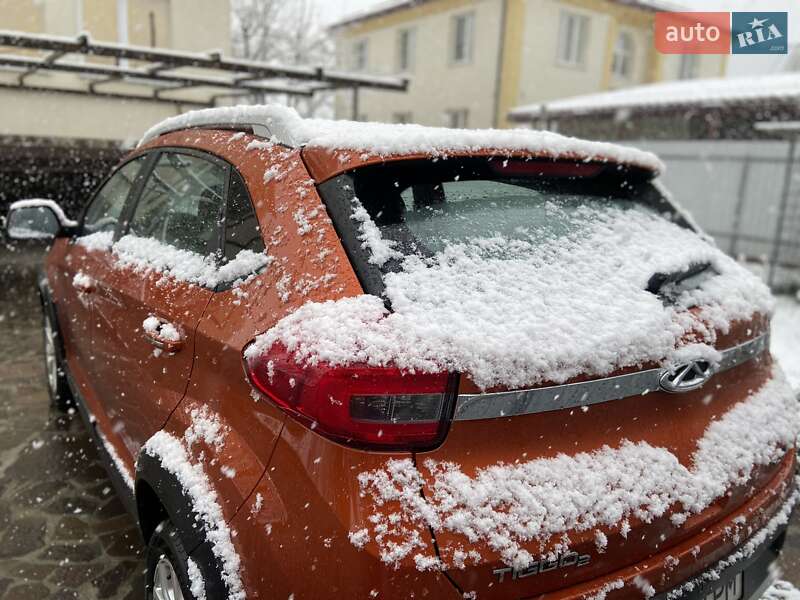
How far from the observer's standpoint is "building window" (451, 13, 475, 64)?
20984mm

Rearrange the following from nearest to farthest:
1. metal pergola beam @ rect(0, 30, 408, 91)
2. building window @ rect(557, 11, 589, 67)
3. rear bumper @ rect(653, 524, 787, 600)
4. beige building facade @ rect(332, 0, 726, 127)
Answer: rear bumper @ rect(653, 524, 787, 600)
metal pergola beam @ rect(0, 30, 408, 91)
beige building facade @ rect(332, 0, 726, 127)
building window @ rect(557, 11, 589, 67)

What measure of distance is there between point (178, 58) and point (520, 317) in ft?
21.3

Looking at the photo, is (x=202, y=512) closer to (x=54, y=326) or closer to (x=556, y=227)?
(x=556, y=227)

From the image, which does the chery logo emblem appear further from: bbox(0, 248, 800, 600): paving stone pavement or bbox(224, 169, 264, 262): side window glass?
bbox(0, 248, 800, 600): paving stone pavement

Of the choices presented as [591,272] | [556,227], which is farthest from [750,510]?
[556,227]

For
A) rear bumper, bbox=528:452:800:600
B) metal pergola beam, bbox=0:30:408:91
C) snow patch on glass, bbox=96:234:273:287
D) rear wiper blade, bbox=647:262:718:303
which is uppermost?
metal pergola beam, bbox=0:30:408:91

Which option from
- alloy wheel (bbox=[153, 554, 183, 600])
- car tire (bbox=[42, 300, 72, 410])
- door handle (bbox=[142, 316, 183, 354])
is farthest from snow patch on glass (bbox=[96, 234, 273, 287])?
car tire (bbox=[42, 300, 72, 410])

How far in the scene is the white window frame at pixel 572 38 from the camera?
21.0 m

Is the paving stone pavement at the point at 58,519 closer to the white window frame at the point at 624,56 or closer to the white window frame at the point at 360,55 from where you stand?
the white window frame at the point at 624,56

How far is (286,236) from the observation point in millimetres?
1651

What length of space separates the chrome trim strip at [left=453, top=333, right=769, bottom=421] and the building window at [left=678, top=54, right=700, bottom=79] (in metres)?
27.6

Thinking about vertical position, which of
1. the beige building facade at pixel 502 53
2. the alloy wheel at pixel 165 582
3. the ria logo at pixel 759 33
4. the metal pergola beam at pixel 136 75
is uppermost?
the beige building facade at pixel 502 53

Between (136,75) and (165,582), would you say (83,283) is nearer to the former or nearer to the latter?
(165,582)

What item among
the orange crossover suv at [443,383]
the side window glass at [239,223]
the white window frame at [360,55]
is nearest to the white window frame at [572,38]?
the white window frame at [360,55]
